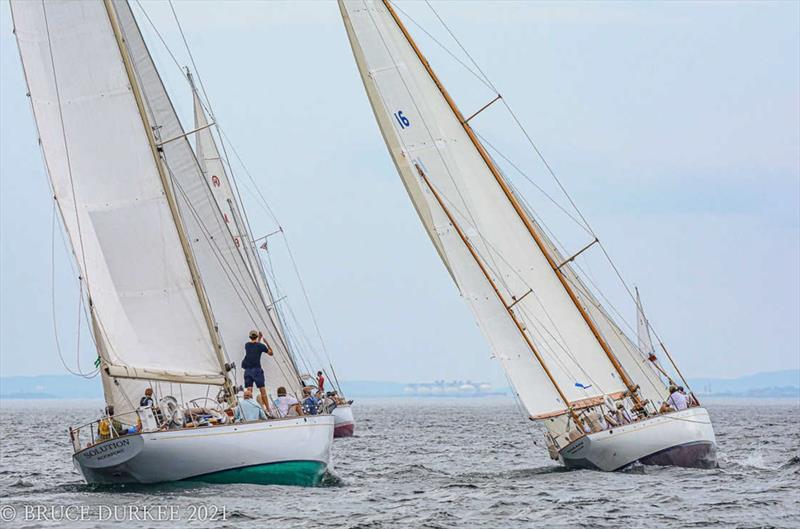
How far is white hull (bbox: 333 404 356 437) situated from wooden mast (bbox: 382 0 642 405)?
2404 cm

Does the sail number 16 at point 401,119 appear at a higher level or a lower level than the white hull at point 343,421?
higher

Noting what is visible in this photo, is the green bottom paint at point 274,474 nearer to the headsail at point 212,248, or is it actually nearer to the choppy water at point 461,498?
the choppy water at point 461,498

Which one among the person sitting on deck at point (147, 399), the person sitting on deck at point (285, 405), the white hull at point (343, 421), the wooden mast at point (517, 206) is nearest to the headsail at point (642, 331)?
the wooden mast at point (517, 206)

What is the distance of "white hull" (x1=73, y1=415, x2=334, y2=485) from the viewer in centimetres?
2286

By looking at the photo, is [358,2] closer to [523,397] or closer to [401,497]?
[523,397]

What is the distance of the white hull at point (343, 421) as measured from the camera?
5364 centimetres

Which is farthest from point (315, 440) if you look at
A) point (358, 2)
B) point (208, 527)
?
point (358, 2)

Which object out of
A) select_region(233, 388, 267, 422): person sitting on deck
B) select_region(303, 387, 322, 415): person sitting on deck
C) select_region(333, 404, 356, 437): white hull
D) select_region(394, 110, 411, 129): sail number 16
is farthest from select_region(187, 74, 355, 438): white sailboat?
select_region(233, 388, 267, 422): person sitting on deck

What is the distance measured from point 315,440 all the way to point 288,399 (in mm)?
1159

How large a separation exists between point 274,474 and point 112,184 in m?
6.13

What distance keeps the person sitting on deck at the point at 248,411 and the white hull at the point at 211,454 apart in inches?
23.2

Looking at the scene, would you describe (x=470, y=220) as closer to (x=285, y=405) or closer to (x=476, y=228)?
(x=476, y=228)

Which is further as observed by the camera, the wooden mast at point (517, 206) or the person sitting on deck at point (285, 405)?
the wooden mast at point (517, 206)

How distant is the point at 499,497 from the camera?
2420 centimetres
